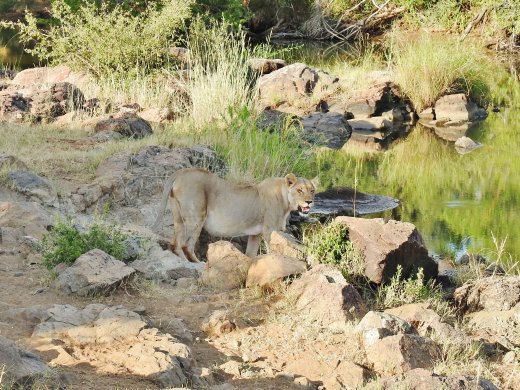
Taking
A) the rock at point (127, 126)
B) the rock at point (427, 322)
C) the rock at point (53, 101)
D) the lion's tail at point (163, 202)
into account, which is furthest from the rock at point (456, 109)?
the rock at point (427, 322)

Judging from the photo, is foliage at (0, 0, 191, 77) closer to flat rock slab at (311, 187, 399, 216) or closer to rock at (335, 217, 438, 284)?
flat rock slab at (311, 187, 399, 216)

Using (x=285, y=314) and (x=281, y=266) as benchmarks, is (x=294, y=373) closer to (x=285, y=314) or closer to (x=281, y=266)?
(x=285, y=314)

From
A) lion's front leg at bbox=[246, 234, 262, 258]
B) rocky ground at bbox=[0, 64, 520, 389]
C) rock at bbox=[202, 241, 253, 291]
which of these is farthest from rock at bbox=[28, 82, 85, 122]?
rock at bbox=[202, 241, 253, 291]

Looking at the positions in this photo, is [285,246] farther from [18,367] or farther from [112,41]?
[112,41]

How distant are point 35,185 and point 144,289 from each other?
129 inches

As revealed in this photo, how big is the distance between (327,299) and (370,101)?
55.4 feet

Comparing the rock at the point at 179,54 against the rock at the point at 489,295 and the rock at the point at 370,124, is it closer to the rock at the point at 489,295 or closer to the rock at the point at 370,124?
the rock at the point at 370,124

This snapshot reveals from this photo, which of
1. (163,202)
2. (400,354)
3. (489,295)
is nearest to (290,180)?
(163,202)

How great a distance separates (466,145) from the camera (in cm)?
2022

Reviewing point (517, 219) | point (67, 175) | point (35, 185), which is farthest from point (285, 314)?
point (517, 219)

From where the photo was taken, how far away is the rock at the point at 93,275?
720cm

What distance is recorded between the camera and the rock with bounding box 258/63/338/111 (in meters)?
23.0

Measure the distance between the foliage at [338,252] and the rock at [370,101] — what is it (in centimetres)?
1485

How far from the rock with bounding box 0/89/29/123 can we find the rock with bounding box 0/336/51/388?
10877 mm
